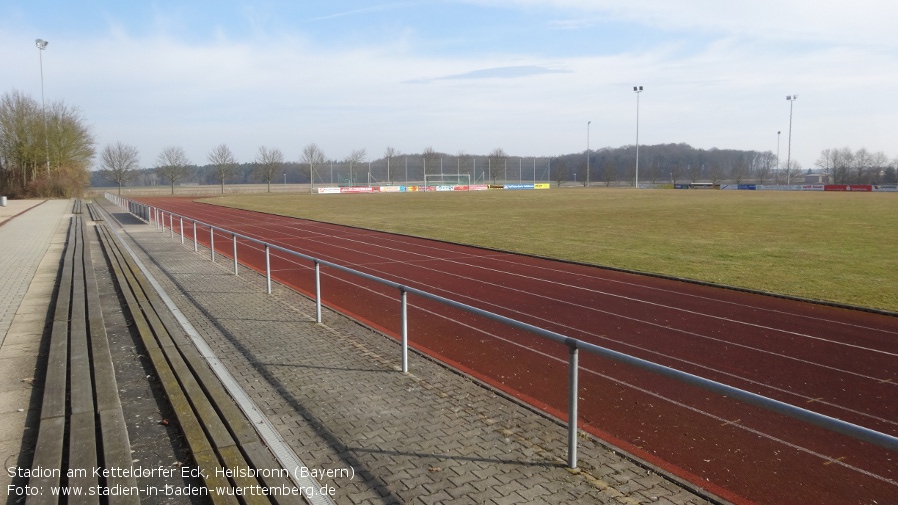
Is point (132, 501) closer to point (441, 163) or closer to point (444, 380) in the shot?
point (444, 380)

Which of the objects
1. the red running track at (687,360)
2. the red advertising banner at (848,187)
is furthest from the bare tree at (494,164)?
the red running track at (687,360)

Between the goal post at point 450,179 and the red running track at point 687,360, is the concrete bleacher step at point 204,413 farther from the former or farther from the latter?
the goal post at point 450,179

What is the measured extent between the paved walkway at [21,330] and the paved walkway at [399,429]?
1.84m

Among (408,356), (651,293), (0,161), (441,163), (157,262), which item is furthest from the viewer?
(441,163)

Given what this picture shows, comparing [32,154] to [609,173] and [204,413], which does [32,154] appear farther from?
[609,173]

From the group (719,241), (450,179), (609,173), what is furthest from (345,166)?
(719,241)

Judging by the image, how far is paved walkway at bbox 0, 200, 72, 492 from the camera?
5098 millimetres

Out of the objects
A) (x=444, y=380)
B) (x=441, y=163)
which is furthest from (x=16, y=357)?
(x=441, y=163)

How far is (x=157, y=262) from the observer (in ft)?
50.6

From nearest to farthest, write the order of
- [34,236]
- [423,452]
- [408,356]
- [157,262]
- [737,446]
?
1. [423,452]
2. [737,446]
3. [408,356]
4. [157,262]
5. [34,236]

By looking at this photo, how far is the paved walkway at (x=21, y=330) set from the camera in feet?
16.7

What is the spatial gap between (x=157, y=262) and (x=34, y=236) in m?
11.3

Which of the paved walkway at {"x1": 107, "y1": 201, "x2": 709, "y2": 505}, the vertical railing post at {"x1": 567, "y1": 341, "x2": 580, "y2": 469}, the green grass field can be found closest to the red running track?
the paved walkway at {"x1": 107, "y1": 201, "x2": 709, "y2": 505}

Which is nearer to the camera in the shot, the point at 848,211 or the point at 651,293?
the point at 651,293
